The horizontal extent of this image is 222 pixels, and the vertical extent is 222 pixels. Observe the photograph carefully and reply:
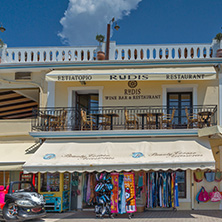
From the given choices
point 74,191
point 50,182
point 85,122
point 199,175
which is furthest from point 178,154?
point 50,182

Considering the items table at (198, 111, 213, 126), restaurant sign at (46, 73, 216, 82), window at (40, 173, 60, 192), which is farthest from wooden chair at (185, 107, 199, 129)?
window at (40, 173, 60, 192)

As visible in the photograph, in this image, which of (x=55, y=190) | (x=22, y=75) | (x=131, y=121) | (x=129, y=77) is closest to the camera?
(x=55, y=190)

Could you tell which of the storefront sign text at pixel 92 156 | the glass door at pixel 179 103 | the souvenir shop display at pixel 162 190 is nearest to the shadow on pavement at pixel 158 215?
the souvenir shop display at pixel 162 190

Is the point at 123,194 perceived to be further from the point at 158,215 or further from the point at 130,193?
the point at 158,215

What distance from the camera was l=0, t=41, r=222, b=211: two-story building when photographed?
1209 centimetres

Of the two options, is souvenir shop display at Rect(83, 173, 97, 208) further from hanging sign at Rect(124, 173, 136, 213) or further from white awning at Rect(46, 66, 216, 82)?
white awning at Rect(46, 66, 216, 82)

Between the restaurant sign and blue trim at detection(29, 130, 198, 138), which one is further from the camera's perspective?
the restaurant sign

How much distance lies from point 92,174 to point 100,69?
183 inches

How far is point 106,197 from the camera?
12039mm

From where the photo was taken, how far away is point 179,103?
1484cm

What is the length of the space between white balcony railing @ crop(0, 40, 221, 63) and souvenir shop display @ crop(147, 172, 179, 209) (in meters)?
5.17

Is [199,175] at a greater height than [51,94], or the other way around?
[51,94]

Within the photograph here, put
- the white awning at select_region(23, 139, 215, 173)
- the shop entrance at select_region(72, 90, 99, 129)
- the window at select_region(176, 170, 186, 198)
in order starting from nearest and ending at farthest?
1. the white awning at select_region(23, 139, 215, 173)
2. the window at select_region(176, 170, 186, 198)
3. the shop entrance at select_region(72, 90, 99, 129)

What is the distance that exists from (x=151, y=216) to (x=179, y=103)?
5.35 m
